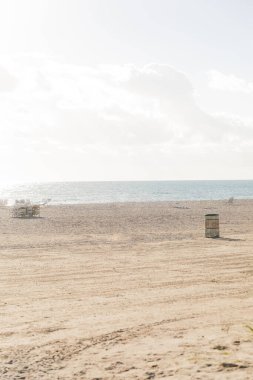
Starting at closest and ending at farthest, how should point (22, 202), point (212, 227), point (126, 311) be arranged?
point (126, 311)
point (212, 227)
point (22, 202)

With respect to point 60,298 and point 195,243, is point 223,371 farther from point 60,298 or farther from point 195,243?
point 195,243

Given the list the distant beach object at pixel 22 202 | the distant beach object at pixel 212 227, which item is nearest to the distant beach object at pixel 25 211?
the distant beach object at pixel 22 202

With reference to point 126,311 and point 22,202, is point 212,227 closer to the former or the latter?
point 126,311

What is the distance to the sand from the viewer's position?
5883 mm

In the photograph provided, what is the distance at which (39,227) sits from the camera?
26797mm

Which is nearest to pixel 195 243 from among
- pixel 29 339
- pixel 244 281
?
pixel 244 281

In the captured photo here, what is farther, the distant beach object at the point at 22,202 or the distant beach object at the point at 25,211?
the distant beach object at the point at 22,202

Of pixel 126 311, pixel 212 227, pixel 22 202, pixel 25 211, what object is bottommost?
pixel 126 311

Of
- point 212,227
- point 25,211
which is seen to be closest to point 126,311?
point 212,227

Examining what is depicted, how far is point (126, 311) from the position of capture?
8.58m

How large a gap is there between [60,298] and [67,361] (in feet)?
12.1

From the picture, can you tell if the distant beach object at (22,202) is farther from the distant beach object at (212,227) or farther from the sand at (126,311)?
the distant beach object at (212,227)

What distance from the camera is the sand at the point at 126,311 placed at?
19.3 ft

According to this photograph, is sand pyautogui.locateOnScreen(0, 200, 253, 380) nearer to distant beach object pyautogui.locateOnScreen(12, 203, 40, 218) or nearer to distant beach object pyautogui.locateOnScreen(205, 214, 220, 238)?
distant beach object pyautogui.locateOnScreen(205, 214, 220, 238)
